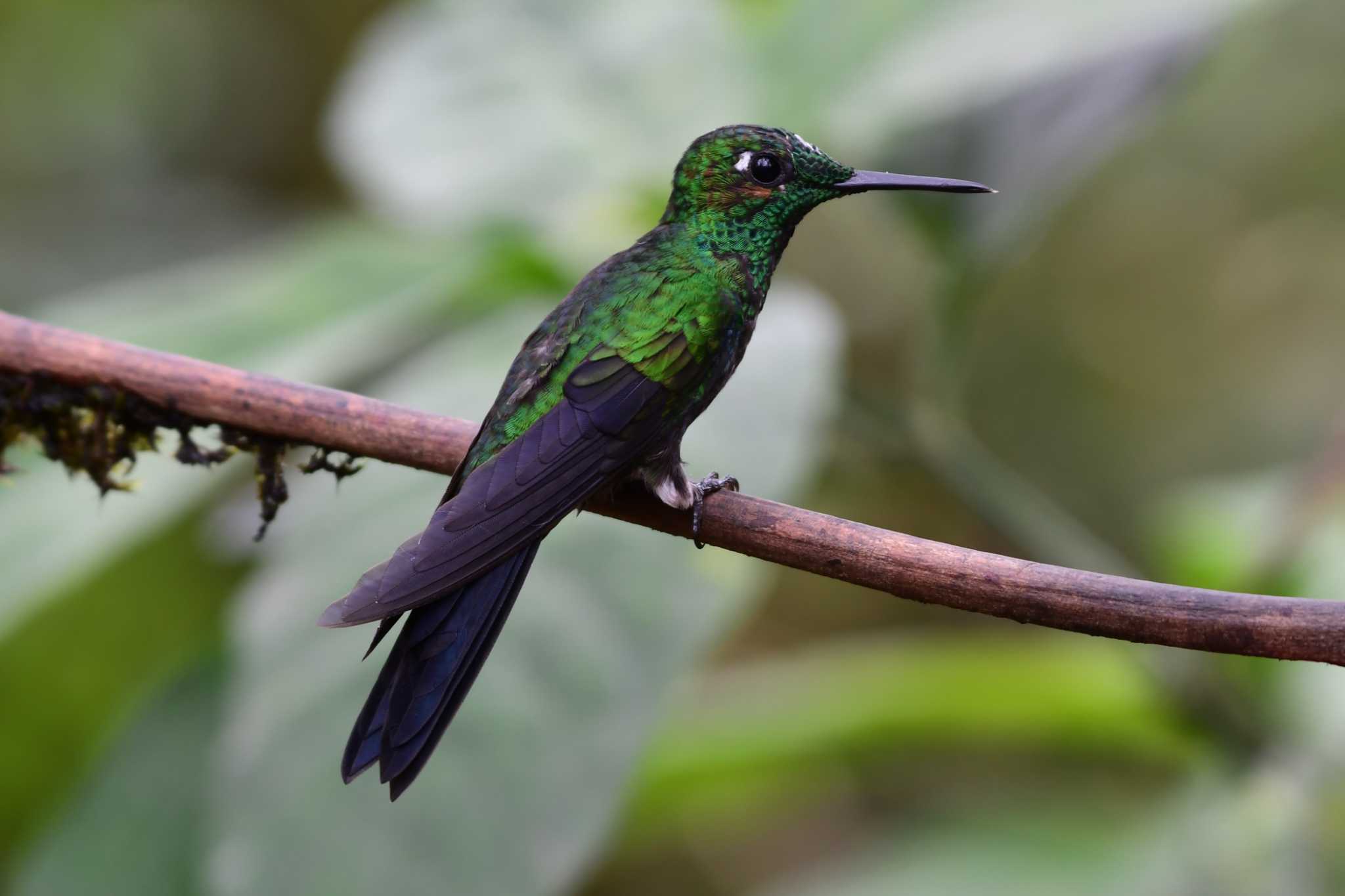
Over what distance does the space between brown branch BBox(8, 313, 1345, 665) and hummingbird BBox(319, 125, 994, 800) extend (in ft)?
0.30

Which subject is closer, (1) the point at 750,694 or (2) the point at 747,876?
(1) the point at 750,694

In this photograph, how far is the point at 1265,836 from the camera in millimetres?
2939

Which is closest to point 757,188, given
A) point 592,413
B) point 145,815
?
point 592,413

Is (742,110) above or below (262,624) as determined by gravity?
above

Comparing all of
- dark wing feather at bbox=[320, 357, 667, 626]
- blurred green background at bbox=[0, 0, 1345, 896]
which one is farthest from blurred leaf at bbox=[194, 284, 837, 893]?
dark wing feather at bbox=[320, 357, 667, 626]

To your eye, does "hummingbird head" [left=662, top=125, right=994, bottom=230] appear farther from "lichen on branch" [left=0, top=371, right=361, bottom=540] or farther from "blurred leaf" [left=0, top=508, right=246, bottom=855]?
"blurred leaf" [left=0, top=508, right=246, bottom=855]

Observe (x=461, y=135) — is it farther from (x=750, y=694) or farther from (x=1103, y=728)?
(x=1103, y=728)

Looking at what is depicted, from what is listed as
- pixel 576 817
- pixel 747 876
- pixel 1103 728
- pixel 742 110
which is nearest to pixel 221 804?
pixel 576 817

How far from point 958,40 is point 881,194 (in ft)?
1.35

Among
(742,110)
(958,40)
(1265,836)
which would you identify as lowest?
(1265,836)

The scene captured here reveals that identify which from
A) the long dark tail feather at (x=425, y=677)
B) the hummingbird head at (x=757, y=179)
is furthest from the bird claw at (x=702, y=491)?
the hummingbird head at (x=757, y=179)

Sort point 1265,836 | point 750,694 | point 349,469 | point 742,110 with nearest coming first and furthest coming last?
point 349,469
point 1265,836
point 742,110
point 750,694

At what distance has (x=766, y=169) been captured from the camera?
2.29 meters

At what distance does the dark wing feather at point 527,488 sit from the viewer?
5.37 ft
